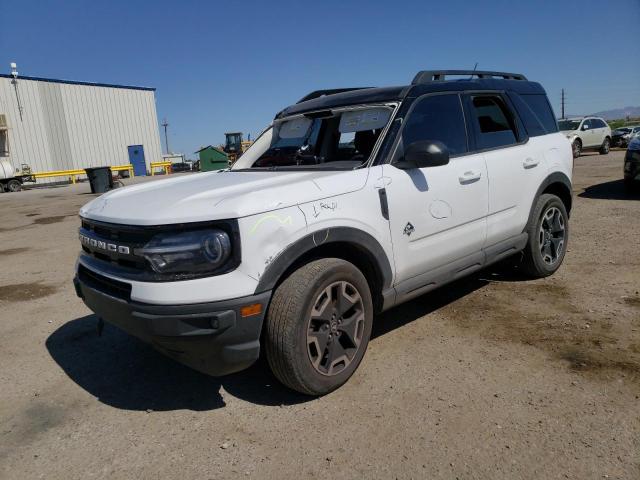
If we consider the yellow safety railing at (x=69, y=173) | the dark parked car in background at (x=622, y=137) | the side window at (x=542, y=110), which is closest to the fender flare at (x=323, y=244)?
the side window at (x=542, y=110)

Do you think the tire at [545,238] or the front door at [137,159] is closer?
the tire at [545,238]

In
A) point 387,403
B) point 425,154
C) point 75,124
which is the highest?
point 75,124

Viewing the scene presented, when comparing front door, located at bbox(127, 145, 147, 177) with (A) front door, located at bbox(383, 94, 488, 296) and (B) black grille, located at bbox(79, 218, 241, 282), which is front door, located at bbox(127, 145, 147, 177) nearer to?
(B) black grille, located at bbox(79, 218, 241, 282)

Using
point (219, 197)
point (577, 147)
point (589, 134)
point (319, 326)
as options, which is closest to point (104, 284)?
point (219, 197)

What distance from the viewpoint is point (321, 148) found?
4.11 metres

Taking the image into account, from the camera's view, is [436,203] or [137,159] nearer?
[436,203]

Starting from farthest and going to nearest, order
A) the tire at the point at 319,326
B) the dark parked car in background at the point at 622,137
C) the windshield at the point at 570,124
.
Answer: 1. the dark parked car in background at the point at 622,137
2. the windshield at the point at 570,124
3. the tire at the point at 319,326

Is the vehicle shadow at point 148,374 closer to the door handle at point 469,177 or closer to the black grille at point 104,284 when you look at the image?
the black grille at point 104,284

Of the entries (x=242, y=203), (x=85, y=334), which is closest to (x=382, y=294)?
(x=242, y=203)

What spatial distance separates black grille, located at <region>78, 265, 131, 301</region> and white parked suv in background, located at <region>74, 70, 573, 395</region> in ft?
0.04

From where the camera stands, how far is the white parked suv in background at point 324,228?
233cm

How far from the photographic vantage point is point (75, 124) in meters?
34.5

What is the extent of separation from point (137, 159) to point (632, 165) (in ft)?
118

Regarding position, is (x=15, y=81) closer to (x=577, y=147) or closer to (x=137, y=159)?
(x=137, y=159)
